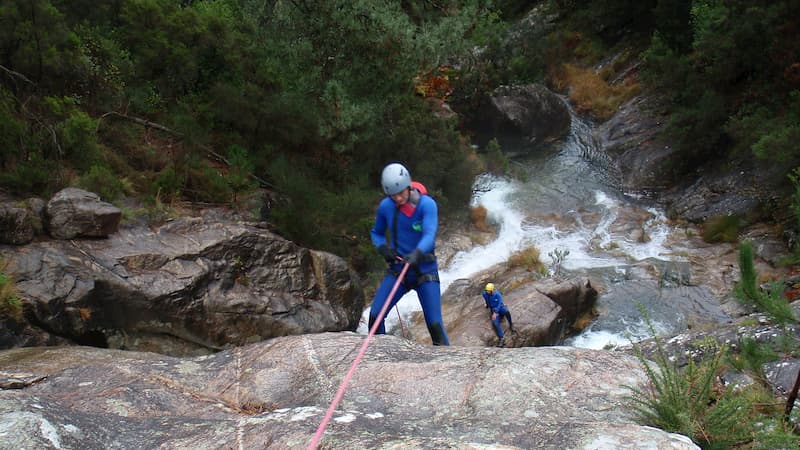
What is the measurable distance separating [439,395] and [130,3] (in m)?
10.1

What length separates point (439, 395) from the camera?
142 inches

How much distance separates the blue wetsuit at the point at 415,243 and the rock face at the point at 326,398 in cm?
101

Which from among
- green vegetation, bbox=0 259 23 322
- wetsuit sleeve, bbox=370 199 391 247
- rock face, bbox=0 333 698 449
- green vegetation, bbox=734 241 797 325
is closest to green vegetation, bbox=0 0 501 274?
green vegetation, bbox=0 259 23 322

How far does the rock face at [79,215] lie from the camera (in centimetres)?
712

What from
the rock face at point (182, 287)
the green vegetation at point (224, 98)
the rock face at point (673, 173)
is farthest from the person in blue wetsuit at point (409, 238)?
the rock face at point (673, 173)

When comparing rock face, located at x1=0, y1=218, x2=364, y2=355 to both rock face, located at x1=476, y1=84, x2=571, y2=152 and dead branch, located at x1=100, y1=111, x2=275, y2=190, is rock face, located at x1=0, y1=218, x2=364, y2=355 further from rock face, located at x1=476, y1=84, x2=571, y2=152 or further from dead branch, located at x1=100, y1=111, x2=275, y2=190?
rock face, located at x1=476, y1=84, x2=571, y2=152

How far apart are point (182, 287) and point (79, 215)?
159 cm

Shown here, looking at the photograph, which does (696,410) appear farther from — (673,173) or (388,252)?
→ (673,173)

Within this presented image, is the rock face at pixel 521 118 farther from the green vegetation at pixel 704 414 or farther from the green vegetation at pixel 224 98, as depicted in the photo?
the green vegetation at pixel 704 414

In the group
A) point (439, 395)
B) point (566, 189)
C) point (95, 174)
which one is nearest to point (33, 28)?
point (95, 174)

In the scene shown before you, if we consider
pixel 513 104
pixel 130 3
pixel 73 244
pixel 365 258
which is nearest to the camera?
pixel 73 244

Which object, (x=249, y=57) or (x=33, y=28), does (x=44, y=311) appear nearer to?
(x=33, y=28)

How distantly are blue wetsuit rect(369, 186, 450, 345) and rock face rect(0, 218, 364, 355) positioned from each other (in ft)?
9.53

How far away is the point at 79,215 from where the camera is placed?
285 inches
